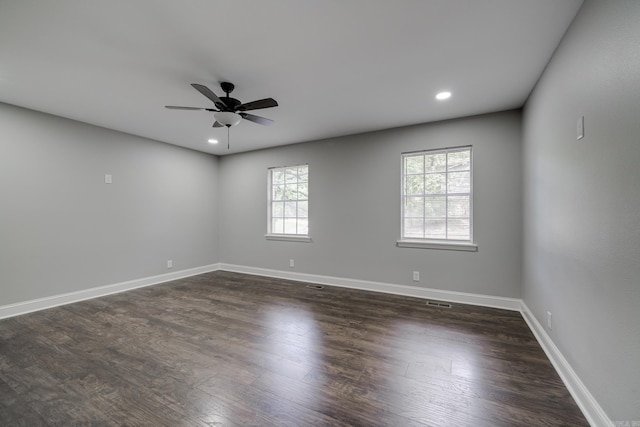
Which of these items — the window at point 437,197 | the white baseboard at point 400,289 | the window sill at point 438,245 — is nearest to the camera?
the white baseboard at point 400,289

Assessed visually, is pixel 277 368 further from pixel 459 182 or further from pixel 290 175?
pixel 290 175

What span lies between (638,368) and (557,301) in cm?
109

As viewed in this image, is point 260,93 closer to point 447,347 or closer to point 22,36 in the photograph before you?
point 22,36

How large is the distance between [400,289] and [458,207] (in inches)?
60.0

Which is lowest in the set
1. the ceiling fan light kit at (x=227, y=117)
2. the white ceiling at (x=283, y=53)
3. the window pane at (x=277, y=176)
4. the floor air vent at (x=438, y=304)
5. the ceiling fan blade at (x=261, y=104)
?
the floor air vent at (x=438, y=304)

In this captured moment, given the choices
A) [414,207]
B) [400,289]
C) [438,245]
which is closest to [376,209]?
[414,207]

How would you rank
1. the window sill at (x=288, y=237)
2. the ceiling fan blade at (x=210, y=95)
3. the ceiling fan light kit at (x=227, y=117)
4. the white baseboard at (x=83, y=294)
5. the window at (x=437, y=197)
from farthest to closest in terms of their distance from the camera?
the window sill at (x=288, y=237) < the window at (x=437, y=197) < the white baseboard at (x=83, y=294) < the ceiling fan light kit at (x=227, y=117) < the ceiling fan blade at (x=210, y=95)

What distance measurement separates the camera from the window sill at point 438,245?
12.1ft

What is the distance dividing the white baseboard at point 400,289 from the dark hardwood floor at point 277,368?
230 mm

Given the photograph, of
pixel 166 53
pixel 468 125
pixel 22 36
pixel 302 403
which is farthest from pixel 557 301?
pixel 22 36

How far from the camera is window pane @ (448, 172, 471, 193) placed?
377cm

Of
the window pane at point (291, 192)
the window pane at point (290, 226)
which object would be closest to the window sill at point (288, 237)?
the window pane at point (290, 226)

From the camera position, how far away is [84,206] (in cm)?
397

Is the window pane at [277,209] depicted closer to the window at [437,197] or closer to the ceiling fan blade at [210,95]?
the window at [437,197]
